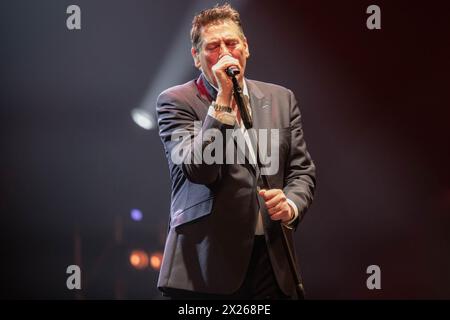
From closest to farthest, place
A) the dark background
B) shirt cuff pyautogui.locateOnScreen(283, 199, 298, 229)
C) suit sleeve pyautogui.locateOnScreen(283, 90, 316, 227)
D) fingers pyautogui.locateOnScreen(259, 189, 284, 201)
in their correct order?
fingers pyautogui.locateOnScreen(259, 189, 284, 201) < shirt cuff pyautogui.locateOnScreen(283, 199, 298, 229) < suit sleeve pyautogui.locateOnScreen(283, 90, 316, 227) < the dark background

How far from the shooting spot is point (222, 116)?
65.0 inches

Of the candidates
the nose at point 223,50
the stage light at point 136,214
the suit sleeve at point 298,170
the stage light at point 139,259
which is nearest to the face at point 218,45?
the nose at point 223,50

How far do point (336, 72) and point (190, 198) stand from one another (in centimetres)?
156

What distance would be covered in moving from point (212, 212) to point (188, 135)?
9.1 inches

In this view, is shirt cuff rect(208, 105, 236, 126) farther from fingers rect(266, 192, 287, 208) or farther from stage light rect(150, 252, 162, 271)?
stage light rect(150, 252, 162, 271)

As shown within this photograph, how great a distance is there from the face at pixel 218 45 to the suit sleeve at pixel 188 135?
13cm

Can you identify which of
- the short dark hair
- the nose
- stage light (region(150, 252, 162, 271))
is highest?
the short dark hair

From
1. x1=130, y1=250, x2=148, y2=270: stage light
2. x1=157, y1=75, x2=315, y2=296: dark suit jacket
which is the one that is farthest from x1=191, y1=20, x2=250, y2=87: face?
x1=130, y1=250, x2=148, y2=270: stage light

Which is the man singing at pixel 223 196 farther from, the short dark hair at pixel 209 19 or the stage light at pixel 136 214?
the stage light at pixel 136 214

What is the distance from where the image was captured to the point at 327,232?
310 cm

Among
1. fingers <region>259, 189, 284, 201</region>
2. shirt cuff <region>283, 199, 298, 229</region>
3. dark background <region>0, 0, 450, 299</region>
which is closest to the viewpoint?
fingers <region>259, 189, 284, 201</region>

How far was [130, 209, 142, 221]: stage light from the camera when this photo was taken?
2967mm
